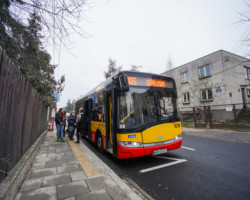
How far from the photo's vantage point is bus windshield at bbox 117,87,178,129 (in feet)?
12.6

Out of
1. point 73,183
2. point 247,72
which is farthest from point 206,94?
point 73,183

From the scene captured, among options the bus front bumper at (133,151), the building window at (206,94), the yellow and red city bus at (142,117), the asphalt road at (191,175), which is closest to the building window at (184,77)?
the building window at (206,94)

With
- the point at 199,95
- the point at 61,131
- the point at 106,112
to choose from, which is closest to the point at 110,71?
the point at 199,95

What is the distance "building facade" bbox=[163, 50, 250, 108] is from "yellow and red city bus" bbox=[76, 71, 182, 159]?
47.3 ft

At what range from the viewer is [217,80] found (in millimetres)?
15781

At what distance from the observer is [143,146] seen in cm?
371

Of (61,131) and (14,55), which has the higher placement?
(14,55)

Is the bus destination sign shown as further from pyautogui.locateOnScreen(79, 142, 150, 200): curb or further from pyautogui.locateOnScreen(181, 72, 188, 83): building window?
pyautogui.locateOnScreen(181, 72, 188, 83): building window

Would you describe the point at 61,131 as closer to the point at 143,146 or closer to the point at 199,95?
the point at 143,146

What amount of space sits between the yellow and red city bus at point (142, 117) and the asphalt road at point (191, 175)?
0.48 meters

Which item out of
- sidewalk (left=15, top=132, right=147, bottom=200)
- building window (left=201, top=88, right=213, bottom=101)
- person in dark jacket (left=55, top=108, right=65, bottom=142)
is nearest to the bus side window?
sidewalk (left=15, top=132, right=147, bottom=200)

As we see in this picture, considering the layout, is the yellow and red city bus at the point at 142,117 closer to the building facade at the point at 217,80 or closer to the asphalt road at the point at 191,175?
the asphalt road at the point at 191,175

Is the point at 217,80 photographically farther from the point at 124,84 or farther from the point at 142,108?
the point at 124,84

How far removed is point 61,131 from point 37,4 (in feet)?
19.4
